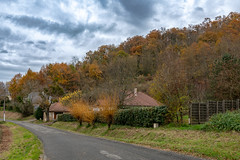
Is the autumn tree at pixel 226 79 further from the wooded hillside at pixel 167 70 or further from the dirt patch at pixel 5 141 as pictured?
the dirt patch at pixel 5 141

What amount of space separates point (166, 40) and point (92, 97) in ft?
133

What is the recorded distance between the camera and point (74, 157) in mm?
9805

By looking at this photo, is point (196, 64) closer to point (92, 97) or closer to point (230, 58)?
point (230, 58)

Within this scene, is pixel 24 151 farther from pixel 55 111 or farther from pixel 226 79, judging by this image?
pixel 55 111

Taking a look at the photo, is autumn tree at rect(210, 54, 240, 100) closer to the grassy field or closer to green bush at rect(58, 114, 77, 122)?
the grassy field

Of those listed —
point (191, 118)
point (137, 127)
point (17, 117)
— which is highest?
point (191, 118)

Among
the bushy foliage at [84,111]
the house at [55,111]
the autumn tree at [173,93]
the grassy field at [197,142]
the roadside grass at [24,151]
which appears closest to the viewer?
the grassy field at [197,142]

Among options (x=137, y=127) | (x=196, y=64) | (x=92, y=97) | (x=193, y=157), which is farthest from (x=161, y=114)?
(x=196, y=64)

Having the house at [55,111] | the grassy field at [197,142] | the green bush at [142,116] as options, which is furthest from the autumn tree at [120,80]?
the house at [55,111]

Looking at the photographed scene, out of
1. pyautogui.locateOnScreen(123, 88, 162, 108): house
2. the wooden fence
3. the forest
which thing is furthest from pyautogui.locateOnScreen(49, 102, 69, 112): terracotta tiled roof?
the wooden fence

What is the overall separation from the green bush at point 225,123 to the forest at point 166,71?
371cm

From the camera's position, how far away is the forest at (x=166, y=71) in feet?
67.6

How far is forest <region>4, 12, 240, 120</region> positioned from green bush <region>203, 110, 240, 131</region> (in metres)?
3.71

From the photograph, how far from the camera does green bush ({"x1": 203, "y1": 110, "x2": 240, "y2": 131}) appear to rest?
40.2 ft
